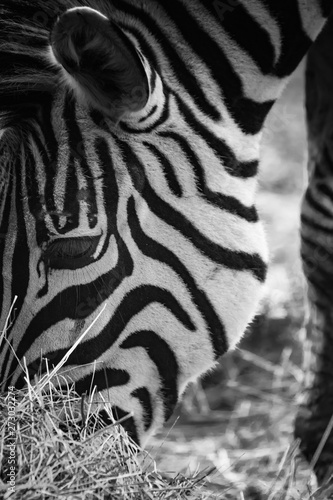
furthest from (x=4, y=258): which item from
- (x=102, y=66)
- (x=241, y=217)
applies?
(x=241, y=217)

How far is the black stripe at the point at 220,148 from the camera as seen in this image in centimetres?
204

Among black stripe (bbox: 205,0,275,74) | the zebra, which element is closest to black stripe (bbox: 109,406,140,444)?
the zebra

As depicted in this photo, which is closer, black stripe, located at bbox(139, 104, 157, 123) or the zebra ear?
the zebra ear

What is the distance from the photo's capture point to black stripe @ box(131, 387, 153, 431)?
1.97 meters

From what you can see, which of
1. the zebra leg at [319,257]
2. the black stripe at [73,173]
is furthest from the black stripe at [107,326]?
the zebra leg at [319,257]

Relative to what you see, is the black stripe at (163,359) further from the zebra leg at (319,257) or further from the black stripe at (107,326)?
the zebra leg at (319,257)

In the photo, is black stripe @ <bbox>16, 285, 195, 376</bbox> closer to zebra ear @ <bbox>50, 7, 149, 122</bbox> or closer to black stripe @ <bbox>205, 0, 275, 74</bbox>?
zebra ear @ <bbox>50, 7, 149, 122</bbox>

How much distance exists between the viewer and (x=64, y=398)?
1.85 meters

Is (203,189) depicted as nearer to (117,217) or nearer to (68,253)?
(117,217)

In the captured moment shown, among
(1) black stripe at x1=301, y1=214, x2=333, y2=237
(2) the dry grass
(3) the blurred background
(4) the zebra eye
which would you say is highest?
(4) the zebra eye

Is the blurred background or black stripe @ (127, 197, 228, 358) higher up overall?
black stripe @ (127, 197, 228, 358)

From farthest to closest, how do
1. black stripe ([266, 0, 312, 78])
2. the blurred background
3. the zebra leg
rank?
1. the blurred background
2. the zebra leg
3. black stripe ([266, 0, 312, 78])

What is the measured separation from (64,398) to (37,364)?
0.12 metres

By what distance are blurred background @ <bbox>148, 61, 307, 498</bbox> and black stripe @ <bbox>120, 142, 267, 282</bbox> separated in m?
0.89
